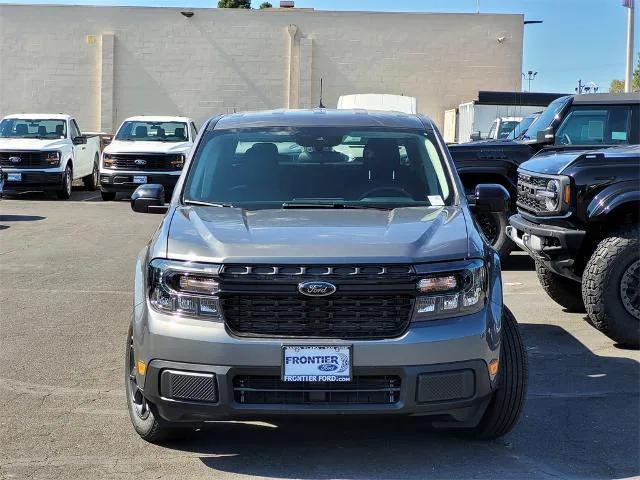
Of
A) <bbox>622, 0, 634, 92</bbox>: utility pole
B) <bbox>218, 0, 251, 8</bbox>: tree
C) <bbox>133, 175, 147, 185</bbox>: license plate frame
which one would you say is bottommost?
<bbox>133, 175, 147, 185</bbox>: license plate frame

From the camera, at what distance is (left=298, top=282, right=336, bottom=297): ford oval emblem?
4.39 metres

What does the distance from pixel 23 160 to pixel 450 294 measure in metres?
18.2

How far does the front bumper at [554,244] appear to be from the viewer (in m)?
7.54

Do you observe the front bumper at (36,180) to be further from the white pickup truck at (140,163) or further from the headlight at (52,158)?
the white pickup truck at (140,163)

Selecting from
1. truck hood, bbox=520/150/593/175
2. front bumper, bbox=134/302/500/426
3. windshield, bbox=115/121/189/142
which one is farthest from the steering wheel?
windshield, bbox=115/121/189/142

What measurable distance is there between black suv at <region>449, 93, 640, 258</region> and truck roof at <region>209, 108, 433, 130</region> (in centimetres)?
474

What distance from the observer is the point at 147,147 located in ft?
67.9

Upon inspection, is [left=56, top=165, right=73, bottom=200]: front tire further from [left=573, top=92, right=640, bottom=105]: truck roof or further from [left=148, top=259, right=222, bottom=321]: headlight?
[left=148, top=259, right=222, bottom=321]: headlight

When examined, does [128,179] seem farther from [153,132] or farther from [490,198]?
[490,198]

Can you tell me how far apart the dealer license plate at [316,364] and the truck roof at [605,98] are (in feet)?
25.2

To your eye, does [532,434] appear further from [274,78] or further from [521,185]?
[274,78]

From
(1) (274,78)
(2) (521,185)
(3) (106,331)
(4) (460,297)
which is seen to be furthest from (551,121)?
(1) (274,78)

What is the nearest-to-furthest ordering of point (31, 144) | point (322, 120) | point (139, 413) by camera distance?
point (139, 413)
point (322, 120)
point (31, 144)

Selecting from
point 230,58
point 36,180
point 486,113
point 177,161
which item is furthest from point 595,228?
point 230,58
